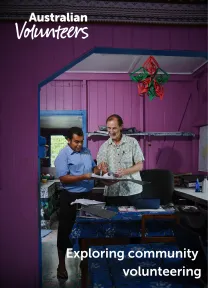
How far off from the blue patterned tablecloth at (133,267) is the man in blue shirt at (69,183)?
5.40 feet

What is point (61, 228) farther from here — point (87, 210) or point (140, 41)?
point (140, 41)

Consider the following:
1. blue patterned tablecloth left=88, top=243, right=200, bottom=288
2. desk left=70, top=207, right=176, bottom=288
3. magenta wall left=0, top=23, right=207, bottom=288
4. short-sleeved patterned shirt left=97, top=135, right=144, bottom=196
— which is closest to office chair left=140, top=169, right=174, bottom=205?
short-sleeved patterned shirt left=97, top=135, right=144, bottom=196

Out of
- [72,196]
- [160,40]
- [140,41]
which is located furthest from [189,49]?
[72,196]

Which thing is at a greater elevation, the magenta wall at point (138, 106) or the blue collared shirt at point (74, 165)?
the magenta wall at point (138, 106)

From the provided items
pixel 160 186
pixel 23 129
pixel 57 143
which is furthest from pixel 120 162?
pixel 57 143

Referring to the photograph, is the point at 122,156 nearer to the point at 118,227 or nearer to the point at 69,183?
the point at 69,183

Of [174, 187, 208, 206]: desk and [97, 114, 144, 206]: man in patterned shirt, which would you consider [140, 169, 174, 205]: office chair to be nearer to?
[174, 187, 208, 206]: desk

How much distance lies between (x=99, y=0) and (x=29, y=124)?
1.20 m

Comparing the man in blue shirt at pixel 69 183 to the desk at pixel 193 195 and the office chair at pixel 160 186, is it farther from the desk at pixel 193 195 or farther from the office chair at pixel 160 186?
the office chair at pixel 160 186

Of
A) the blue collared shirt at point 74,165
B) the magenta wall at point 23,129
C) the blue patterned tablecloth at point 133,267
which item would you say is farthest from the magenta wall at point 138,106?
the blue patterned tablecloth at point 133,267

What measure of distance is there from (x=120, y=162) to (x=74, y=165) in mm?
535

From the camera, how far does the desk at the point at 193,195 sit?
13.9ft

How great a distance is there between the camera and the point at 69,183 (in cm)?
350

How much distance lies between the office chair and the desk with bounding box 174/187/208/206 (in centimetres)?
16
